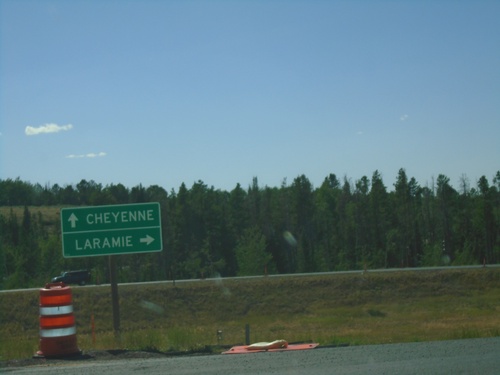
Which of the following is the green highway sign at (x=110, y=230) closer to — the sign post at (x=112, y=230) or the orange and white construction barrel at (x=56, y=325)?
the sign post at (x=112, y=230)

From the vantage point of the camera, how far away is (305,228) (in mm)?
106812

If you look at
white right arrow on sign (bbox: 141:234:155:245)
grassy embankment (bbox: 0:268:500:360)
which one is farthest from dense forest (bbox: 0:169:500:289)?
white right arrow on sign (bbox: 141:234:155:245)

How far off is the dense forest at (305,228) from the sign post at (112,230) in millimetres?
65902

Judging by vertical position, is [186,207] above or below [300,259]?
above

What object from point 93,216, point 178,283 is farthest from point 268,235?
point 93,216

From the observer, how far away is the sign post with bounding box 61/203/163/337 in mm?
15094

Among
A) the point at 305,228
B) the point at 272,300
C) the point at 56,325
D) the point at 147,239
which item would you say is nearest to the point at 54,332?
the point at 56,325

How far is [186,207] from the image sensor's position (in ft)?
327

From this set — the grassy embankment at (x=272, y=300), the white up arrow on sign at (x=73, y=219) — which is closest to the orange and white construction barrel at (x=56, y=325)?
the white up arrow on sign at (x=73, y=219)

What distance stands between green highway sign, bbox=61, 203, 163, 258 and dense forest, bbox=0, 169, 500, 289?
65.9m

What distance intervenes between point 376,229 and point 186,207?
93.5 ft

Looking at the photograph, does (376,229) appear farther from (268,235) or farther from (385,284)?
(385,284)

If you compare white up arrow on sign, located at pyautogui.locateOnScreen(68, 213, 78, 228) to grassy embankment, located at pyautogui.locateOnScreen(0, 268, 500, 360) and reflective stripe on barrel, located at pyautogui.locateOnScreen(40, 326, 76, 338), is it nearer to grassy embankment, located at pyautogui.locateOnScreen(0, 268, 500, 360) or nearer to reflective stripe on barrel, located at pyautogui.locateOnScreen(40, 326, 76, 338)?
reflective stripe on barrel, located at pyautogui.locateOnScreen(40, 326, 76, 338)

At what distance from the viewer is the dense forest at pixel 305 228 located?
88750 millimetres
